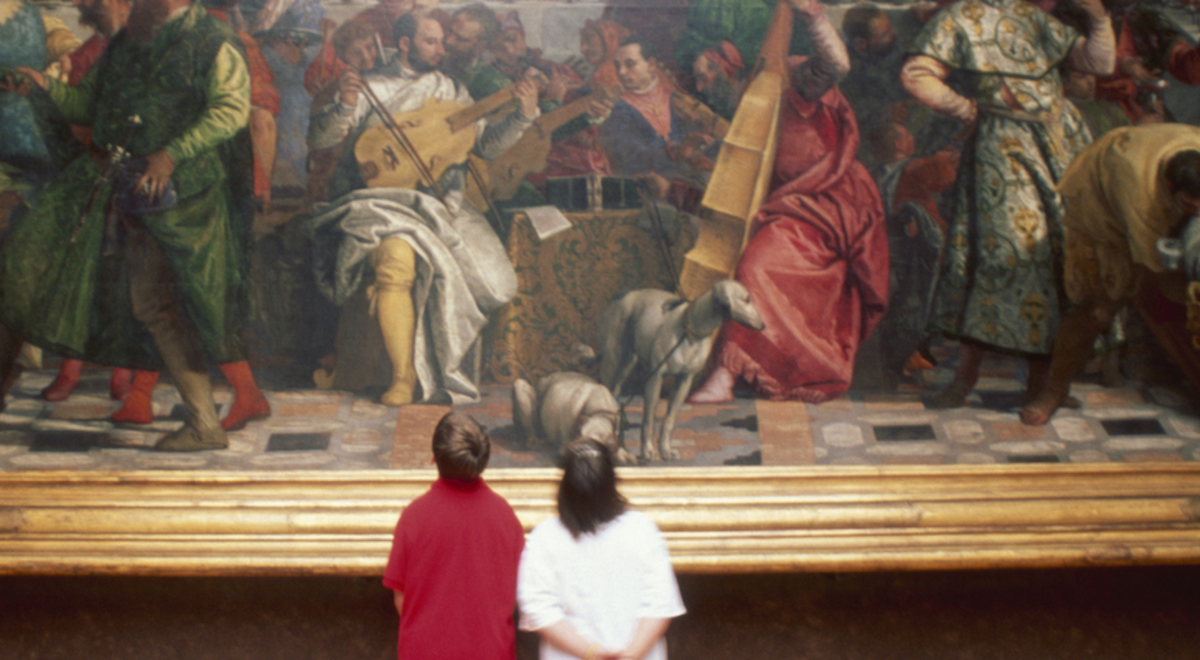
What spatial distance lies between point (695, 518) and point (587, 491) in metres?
1.57

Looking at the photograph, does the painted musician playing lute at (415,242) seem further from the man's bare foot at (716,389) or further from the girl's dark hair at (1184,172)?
the girl's dark hair at (1184,172)

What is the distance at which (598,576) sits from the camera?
3.06 meters

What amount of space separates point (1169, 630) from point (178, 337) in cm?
494

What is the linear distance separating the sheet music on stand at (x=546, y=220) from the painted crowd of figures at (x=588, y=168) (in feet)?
0.17

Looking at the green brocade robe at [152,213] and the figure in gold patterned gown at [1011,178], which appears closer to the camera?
the green brocade robe at [152,213]

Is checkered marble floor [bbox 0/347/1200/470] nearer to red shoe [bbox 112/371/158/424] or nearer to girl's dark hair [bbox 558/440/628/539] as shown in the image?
red shoe [bbox 112/371/158/424]

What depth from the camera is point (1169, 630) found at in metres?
4.77

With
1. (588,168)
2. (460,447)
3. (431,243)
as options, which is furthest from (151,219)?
(460,447)

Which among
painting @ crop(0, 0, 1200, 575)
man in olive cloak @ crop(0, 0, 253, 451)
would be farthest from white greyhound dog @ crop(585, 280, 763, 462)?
man in olive cloak @ crop(0, 0, 253, 451)

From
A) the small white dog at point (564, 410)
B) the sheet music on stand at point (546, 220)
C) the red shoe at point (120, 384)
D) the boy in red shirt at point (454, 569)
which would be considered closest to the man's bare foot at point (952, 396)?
the small white dog at point (564, 410)

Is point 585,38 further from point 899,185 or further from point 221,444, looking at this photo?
point 221,444

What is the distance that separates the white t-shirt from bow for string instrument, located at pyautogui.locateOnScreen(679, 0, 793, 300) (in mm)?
1929

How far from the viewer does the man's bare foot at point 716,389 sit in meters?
4.77

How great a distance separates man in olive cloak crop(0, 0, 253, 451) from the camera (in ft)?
15.2
